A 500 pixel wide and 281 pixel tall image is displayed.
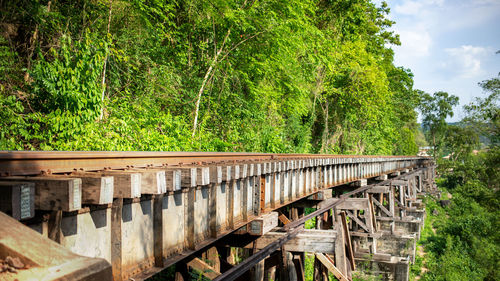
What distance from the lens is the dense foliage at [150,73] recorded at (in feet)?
23.5

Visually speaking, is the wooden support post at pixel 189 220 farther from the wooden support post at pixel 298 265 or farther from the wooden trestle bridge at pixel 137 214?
the wooden support post at pixel 298 265

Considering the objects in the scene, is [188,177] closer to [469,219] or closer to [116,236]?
[116,236]

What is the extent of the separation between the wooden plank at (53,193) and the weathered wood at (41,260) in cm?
151

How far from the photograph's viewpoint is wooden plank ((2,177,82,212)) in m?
2.36

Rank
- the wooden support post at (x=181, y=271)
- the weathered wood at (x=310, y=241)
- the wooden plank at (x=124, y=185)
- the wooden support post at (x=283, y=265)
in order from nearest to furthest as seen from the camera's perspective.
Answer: the wooden plank at (x=124, y=185) < the weathered wood at (x=310, y=241) < the wooden support post at (x=181, y=271) < the wooden support post at (x=283, y=265)

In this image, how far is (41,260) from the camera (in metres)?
0.87

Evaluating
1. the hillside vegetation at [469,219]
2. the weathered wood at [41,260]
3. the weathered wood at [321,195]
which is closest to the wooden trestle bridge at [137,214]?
the weathered wood at [41,260]

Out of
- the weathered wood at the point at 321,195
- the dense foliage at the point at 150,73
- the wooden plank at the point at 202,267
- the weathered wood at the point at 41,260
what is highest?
the dense foliage at the point at 150,73

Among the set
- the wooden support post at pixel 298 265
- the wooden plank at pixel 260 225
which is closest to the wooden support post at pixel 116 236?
the wooden plank at pixel 260 225

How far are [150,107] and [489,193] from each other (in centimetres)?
4725

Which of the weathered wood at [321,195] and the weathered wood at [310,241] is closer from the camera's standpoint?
the weathered wood at [310,241]

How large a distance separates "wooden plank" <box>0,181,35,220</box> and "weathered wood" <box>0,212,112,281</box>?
130 centimetres

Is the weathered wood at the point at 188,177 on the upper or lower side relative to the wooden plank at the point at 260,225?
upper

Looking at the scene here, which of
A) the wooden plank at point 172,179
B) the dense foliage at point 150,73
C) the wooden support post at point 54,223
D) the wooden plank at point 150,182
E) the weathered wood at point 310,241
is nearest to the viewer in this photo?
the wooden support post at point 54,223
